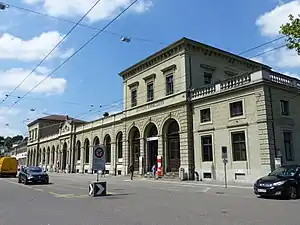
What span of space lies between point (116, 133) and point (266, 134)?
24.2m

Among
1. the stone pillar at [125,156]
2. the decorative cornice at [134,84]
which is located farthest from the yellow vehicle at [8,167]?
the decorative cornice at [134,84]

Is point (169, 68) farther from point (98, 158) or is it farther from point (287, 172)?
point (287, 172)

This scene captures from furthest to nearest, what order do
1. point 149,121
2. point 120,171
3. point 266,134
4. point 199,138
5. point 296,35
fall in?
point 120,171
point 149,121
point 199,138
point 266,134
point 296,35

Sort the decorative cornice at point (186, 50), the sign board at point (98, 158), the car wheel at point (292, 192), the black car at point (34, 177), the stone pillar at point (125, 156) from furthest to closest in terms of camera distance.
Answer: the stone pillar at point (125, 156)
the decorative cornice at point (186, 50)
the black car at point (34, 177)
the sign board at point (98, 158)
the car wheel at point (292, 192)

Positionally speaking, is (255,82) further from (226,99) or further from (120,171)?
(120,171)

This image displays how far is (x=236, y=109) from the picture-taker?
91.2 feet

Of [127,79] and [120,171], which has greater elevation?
[127,79]

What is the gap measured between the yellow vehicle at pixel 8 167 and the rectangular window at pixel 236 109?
3137 cm

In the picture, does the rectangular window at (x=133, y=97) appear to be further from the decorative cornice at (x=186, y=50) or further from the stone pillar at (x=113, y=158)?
the stone pillar at (x=113, y=158)

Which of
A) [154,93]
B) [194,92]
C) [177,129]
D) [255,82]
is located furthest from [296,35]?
[154,93]

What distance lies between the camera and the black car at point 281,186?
1538cm

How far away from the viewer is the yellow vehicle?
144 feet

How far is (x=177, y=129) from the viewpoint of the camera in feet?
111

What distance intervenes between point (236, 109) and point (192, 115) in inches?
211
